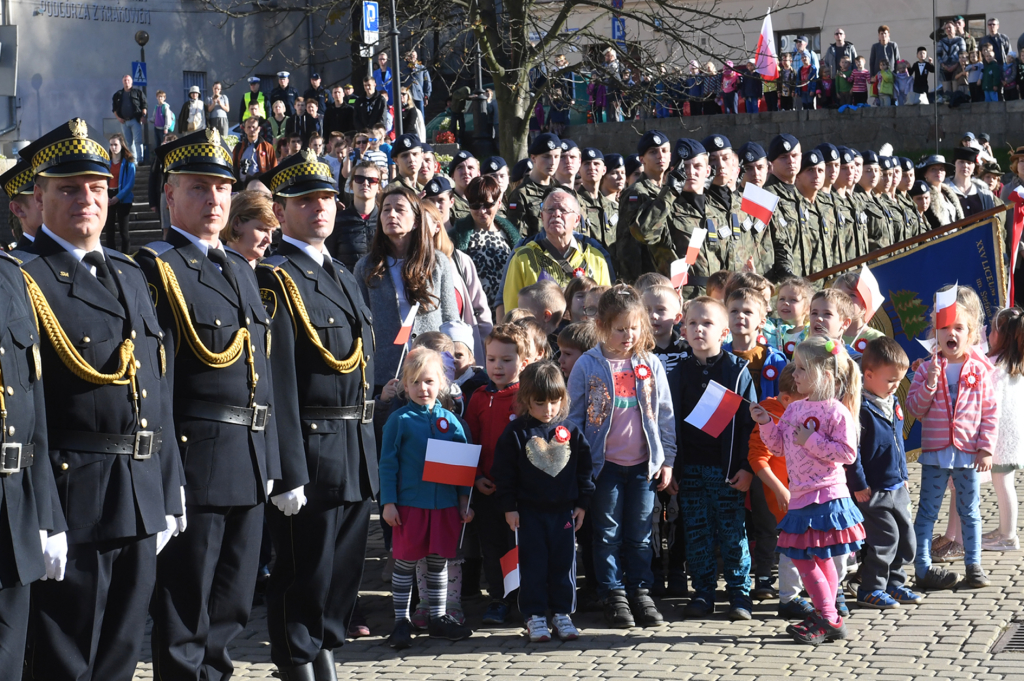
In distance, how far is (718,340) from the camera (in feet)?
19.9

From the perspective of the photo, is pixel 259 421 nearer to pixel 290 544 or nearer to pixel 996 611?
pixel 290 544

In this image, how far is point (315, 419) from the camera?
4.59 meters

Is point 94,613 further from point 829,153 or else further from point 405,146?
point 829,153

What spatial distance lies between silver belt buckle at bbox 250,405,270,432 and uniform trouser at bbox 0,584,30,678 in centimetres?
97

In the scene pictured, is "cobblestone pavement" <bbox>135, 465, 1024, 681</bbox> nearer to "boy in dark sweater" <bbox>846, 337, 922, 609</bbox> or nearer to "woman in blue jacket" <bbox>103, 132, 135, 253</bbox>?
"boy in dark sweater" <bbox>846, 337, 922, 609</bbox>

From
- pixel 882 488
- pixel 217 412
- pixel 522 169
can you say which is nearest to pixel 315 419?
pixel 217 412

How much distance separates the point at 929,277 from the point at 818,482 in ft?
12.0

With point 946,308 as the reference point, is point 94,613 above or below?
below

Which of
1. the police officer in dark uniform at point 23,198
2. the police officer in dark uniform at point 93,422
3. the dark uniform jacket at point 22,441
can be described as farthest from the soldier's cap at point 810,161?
the dark uniform jacket at point 22,441

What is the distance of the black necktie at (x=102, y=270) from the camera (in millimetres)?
3785

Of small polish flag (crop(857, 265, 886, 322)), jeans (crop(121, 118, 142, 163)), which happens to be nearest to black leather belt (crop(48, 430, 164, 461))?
small polish flag (crop(857, 265, 886, 322))

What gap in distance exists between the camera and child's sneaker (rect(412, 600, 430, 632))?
5758 millimetres

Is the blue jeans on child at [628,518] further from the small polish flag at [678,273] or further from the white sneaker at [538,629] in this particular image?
the small polish flag at [678,273]

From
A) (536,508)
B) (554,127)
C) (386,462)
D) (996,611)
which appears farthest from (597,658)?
(554,127)
